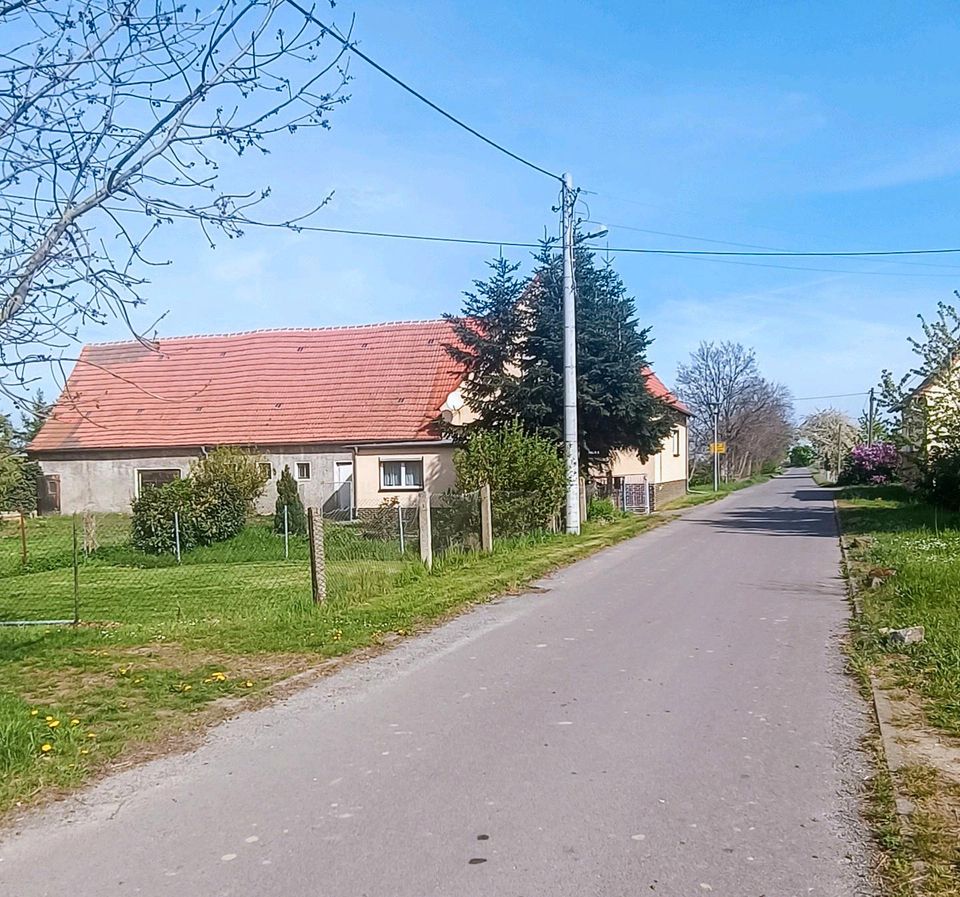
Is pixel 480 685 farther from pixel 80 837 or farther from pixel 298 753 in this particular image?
pixel 80 837

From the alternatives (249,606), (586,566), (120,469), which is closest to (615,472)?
(120,469)

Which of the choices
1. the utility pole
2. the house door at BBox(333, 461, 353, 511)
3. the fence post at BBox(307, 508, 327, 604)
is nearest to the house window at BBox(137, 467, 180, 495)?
the house door at BBox(333, 461, 353, 511)

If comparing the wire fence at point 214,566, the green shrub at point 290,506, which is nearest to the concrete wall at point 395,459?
the wire fence at point 214,566

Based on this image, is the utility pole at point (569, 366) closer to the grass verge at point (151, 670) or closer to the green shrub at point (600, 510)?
the green shrub at point (600, 510)

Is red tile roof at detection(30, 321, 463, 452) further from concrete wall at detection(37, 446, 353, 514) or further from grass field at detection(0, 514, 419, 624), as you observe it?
grass field at detection(0, 514, 419, 624)

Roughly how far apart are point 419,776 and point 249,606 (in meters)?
7.92

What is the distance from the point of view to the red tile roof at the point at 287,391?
3378cm

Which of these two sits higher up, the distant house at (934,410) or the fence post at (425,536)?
the distant house at (934,410)

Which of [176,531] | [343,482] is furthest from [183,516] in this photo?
[343,482]

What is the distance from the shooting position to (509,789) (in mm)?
5613

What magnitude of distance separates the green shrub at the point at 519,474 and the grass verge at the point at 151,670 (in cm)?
783

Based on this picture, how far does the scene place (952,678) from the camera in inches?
316

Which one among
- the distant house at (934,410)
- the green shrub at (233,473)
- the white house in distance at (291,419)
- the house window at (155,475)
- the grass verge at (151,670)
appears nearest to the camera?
the grass verge at (151,670)

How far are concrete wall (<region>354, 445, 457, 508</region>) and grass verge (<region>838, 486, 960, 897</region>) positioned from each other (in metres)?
14.3
